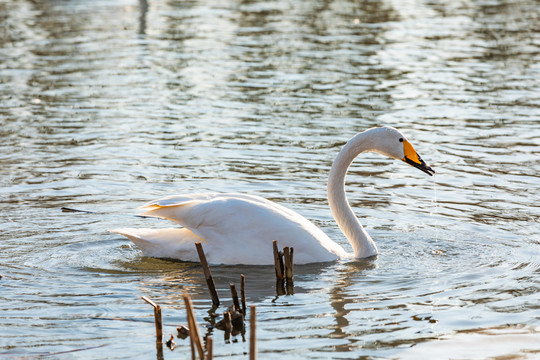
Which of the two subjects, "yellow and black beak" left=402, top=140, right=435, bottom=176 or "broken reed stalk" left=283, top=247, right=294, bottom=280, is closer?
"broken reed stalk" left=283, top=247, right=294, bottom=280

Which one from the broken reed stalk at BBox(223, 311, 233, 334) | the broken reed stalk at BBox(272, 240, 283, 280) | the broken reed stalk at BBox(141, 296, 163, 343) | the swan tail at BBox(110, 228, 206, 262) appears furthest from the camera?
the swan tail at BBox(110, 228, 206, 262)

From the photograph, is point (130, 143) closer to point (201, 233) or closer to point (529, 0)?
point (201, 233)

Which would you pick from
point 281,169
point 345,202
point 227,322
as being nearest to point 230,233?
point 345,202

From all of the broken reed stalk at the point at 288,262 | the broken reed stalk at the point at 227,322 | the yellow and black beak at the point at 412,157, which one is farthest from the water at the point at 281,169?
the yellow and black beak at the point at 412,157

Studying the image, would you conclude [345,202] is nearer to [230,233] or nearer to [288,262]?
[230,233]

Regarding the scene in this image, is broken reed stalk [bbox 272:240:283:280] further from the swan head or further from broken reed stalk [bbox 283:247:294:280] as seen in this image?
the swan head

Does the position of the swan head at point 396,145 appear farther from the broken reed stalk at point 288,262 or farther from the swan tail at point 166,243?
the swan tail at point 166,243

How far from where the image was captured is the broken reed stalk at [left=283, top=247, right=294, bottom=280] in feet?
26.4

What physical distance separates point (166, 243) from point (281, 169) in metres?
3.62

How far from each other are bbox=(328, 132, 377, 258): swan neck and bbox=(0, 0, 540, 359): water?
0.98ft

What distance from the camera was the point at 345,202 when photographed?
9.59 metres

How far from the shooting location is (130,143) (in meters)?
14.1

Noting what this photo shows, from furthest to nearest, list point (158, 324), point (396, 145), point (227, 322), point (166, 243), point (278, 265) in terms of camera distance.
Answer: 1. point (396, 145)
2. point (166, 243)
3. point (278, 265)
4. point (227, 322)
5. point (158, 324)

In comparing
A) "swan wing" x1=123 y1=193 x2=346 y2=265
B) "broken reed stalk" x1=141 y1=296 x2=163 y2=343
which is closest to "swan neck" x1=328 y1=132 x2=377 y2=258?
"swan wing" x1=123 y1=193 x2=346 y2=265
